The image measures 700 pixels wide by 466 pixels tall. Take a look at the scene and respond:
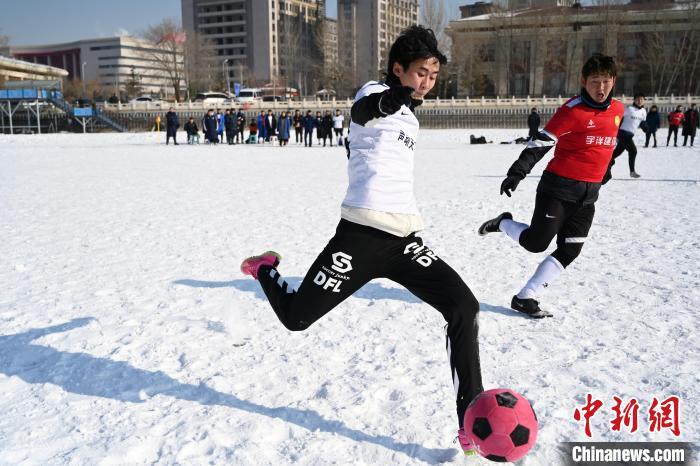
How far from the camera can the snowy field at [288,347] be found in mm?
2609

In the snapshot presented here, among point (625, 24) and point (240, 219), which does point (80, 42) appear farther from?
point (240, 219)

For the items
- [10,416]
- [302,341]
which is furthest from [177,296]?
[10,416]

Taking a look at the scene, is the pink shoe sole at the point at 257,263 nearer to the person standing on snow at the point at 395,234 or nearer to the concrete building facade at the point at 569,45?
the person standing on snow at the point at 395,234

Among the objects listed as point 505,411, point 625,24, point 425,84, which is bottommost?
point 505,411

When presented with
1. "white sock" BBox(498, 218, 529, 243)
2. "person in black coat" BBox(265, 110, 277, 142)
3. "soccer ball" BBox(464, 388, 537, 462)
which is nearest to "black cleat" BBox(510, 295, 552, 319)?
"white sock" BBox(498, 218, 529, 243)

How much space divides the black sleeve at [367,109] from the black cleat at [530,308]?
7.68 ft

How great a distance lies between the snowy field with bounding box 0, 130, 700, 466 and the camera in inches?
103

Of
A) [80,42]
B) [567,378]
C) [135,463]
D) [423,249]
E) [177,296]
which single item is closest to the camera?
[135,463]

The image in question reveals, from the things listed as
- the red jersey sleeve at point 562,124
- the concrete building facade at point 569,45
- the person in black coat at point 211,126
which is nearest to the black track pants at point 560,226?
the red jersey sleeve at point 562,124

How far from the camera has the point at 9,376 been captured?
3.26 metres

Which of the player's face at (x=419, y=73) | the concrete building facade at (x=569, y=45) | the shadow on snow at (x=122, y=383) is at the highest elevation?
the concrete building facade at (x=569, y=45)

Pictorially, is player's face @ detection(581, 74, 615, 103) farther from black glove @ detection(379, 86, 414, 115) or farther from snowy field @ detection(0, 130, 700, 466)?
black glove @ detection(379, 86, 414, 115)

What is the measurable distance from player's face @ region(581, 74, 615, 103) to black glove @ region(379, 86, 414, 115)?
1.99 metres

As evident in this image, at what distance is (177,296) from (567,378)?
9.95 feet
